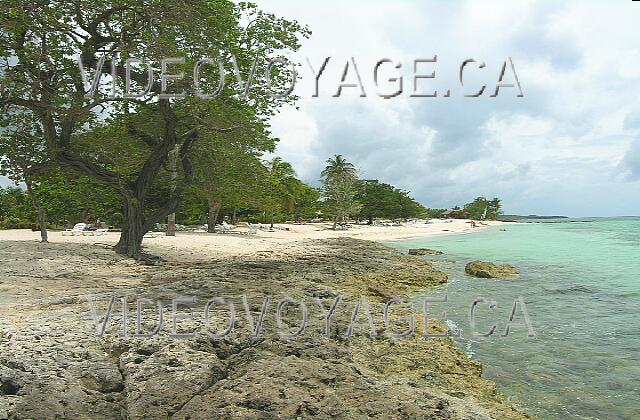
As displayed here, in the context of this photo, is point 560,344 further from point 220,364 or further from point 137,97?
point 137,97

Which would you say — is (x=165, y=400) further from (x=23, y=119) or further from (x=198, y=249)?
(x=198, y=249)

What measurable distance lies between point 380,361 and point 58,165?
12.0m

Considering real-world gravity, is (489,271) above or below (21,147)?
below

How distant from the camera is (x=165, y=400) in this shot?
3.83 metres

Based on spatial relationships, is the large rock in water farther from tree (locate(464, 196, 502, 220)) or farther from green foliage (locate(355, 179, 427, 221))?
tree (locate(464, 196, 502, 220))

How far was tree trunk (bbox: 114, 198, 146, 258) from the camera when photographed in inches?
546

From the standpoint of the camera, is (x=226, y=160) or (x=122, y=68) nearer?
(x=122, y=68)

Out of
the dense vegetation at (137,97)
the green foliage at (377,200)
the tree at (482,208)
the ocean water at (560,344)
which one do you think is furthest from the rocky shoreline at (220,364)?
the tree at (482,208)

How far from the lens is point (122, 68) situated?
36.2 feet

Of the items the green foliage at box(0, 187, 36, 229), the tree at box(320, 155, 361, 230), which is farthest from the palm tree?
the green foliage at box(0, 187, 36, 229)

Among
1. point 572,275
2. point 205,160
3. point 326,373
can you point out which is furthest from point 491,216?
point 326,373

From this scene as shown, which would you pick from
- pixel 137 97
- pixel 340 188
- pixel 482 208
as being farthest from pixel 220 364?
pixel 482 208

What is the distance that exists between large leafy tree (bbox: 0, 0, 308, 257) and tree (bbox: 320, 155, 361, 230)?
4129 centimetres

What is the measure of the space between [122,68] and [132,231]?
5.51 meters
